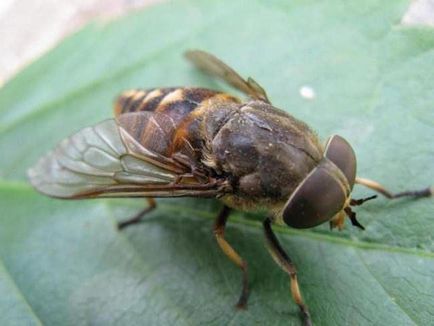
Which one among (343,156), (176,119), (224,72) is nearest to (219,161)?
(176,119)

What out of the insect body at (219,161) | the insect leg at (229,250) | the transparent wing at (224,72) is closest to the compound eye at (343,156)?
the insect body at (219,161)

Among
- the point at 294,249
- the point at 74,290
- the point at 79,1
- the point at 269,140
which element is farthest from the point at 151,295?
the point at 79,1

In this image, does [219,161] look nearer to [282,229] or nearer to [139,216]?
[282,229]

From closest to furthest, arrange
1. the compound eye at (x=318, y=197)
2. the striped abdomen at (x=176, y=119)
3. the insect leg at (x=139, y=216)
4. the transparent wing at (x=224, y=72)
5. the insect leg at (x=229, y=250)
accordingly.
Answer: the compound eye at (x=318, y=197)
the insect leg at (x=229, y=250)
the striped abdomen at (x=176, y=119)
the transparent wing at (x=224, y=72)
the insect leg at (x=139, y=216)

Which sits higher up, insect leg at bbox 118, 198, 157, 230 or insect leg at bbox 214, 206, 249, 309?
insect leg at bbox 118, 198, 157, 230

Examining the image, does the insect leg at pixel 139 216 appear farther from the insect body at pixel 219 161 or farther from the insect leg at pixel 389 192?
the insect leg at pixel 389 192

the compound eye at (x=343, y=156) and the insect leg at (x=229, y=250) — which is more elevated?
the compound eye at (x=343, y=156)

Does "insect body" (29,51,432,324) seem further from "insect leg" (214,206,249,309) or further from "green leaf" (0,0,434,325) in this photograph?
"green leaf" (0,0,434,325)

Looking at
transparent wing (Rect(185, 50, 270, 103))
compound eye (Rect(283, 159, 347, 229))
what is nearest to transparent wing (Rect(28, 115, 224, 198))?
compound eye (Rect(283, 159, 347, 229))
